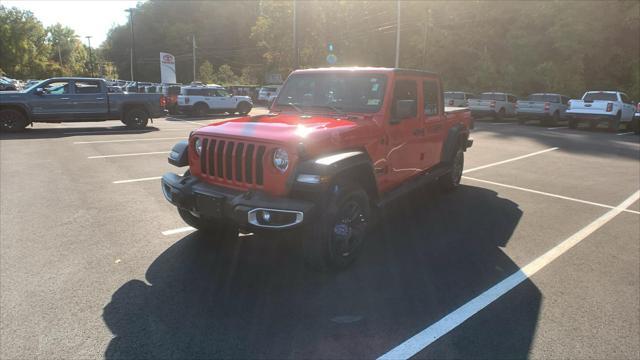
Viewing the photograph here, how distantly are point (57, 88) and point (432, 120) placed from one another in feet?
45.7

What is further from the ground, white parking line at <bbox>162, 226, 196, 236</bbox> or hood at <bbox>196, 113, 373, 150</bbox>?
hood at <bbox>196, 113, 373, 150</bbox>

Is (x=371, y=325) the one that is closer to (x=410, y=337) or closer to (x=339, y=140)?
(x=410, y=337)

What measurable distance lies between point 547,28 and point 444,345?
35723 mm

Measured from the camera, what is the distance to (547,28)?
3231cm

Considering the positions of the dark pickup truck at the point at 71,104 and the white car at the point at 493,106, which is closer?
the dark pickup truck at the point at 71,104

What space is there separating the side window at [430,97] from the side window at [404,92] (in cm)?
39

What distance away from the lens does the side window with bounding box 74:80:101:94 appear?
595 inches

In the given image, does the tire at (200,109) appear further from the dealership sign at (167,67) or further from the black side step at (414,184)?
the black side step at (414,184)

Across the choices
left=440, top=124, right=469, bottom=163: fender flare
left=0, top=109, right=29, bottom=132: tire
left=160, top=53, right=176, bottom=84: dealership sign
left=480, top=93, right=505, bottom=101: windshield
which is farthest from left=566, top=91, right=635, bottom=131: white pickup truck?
left=160, top=53, right=176, bottom=84: dealership sign

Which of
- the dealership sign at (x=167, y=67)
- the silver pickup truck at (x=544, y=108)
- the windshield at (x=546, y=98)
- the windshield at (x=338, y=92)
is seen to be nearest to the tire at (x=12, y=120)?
the windshield at (x=338, y=92)

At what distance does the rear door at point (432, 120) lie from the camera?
19.5 ft

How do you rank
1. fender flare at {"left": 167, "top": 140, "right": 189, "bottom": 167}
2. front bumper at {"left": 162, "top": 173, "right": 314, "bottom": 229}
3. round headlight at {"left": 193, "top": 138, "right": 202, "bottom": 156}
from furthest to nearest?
fender flare at {"left": 167, "top": 140, "right": 189, "bottom": 167}
round headlight at {"left": 193, "top": 138, "right": 202, "bottom": 156}
front bumper at {"left": 162, "top": 173, "right": 314, "bottom": 229}

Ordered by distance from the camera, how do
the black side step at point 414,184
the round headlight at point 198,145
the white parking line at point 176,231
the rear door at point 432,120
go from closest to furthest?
the round headlight at point 198,145 → the black side step at point 414,184 → the white parking line at point 176,231 → the rear door at point 432,120

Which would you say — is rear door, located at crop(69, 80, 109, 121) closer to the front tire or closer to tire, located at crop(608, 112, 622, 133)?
the front tire
